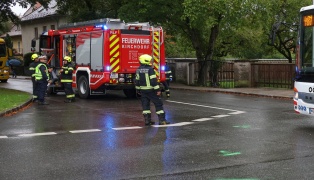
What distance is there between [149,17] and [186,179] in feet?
63.8

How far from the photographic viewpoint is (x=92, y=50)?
17344 millimetres

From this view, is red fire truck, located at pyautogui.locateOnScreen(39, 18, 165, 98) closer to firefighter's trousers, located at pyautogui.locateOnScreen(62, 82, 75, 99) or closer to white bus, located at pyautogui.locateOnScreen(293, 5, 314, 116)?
firefighter's trousers, located at pyautogui.locateOnScreen(62, 82, 75, 99)

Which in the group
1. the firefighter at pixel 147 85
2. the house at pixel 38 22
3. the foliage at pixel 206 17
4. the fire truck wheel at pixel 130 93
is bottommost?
the fire truck wheel at pixel 130 93

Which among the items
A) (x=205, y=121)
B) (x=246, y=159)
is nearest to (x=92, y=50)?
(x=205, y=121)

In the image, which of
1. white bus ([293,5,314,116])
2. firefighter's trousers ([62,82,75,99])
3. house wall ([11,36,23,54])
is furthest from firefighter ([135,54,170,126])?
house wall ([11,36,23,54])

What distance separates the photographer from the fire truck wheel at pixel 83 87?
58.6 ft

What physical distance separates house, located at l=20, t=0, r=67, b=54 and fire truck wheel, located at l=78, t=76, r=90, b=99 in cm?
2977

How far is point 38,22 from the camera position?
5209 centimetres

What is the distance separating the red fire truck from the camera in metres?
16.8

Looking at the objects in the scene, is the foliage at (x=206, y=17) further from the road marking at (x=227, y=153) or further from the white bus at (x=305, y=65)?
the road marking at (x=227, y=153)

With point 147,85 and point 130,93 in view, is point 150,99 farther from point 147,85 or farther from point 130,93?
point 130,93

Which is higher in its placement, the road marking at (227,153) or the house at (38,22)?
the house at (38,22)

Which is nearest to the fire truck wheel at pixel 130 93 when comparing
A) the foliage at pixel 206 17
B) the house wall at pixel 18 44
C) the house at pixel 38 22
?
the foliage at pixel 206 17

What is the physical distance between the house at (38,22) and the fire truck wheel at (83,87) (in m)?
29.8
